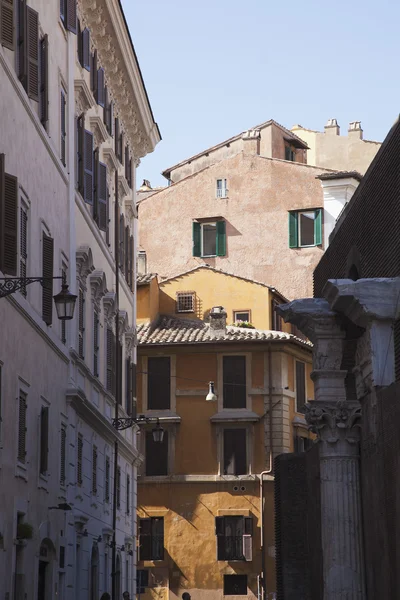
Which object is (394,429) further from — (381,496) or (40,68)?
(40,68)

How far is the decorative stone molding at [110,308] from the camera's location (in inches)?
1305

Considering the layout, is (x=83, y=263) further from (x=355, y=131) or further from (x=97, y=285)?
(x=355, y=131)

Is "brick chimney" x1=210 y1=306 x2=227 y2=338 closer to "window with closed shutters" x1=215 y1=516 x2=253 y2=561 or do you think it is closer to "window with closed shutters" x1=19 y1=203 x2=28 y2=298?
"window with closed shutters" x1=215 y1=516 x2=253 y2=561

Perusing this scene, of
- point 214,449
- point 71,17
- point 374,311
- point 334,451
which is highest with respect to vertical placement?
point 71,17

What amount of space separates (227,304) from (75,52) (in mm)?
19527

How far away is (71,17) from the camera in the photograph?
28.6 meters

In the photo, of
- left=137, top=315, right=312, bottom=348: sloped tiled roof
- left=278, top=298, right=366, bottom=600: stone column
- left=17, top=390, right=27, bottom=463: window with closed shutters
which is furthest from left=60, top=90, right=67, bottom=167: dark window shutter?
left=137, top=315, right=312, bottom=348: sloped tiled roof

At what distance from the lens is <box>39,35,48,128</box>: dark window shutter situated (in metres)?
24.9

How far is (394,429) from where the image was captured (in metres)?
16.2

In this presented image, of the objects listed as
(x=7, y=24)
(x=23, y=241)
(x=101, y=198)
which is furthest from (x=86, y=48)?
(x=7, y=24)

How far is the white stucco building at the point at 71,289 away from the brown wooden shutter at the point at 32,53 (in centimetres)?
4

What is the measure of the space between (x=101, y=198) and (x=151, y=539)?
1590 cm

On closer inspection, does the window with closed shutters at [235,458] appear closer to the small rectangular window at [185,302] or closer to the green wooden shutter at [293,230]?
the small rectangular window at [185,302]

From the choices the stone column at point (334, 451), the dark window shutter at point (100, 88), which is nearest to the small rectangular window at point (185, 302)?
the dark window shutter at point (100, 88)
